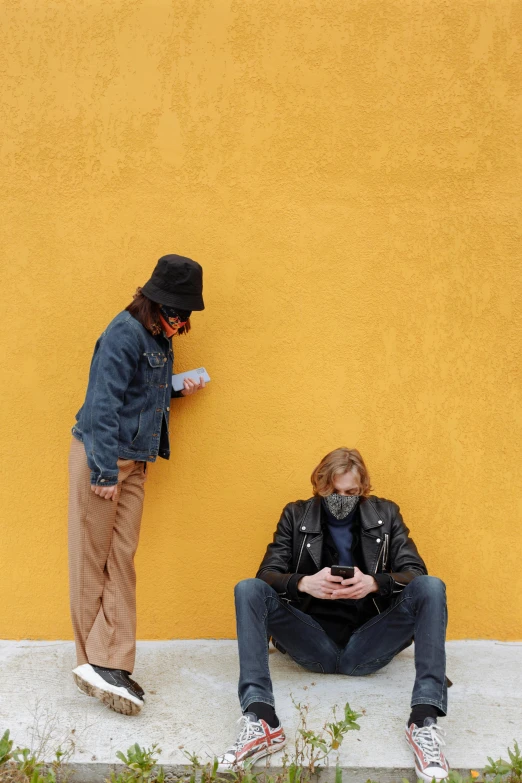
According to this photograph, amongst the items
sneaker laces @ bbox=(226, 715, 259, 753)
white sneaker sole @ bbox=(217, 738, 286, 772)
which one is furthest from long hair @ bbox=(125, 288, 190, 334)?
white sneaker sole @ bbox=(217, 738, 286, 772)

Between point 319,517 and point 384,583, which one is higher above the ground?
point 319,517

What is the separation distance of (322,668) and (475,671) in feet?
2.40

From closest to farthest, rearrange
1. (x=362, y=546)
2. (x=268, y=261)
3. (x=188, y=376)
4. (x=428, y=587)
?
(x=428, y=587) < (x=362, y=546) < (x=188, y=376) < (x=268, y=261)

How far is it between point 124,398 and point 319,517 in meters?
1.00

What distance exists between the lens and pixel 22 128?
3.86 metres

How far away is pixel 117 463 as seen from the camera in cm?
330

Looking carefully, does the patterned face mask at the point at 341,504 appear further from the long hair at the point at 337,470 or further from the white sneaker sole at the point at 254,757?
the white sneaker sole at the point at 254,757

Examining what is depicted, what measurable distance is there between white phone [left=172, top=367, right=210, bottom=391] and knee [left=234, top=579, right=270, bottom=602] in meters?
1.02

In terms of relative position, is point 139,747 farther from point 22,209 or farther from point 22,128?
point 22,128

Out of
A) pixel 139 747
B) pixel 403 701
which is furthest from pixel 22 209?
pixel 403 701

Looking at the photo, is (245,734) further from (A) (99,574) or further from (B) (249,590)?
(A) (99,574)

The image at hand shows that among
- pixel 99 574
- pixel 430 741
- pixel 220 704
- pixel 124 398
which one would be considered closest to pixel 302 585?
pixel 220 704

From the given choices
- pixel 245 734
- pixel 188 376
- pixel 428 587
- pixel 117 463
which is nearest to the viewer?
pixel 245 734

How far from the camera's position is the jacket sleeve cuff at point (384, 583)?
10.5 ft
